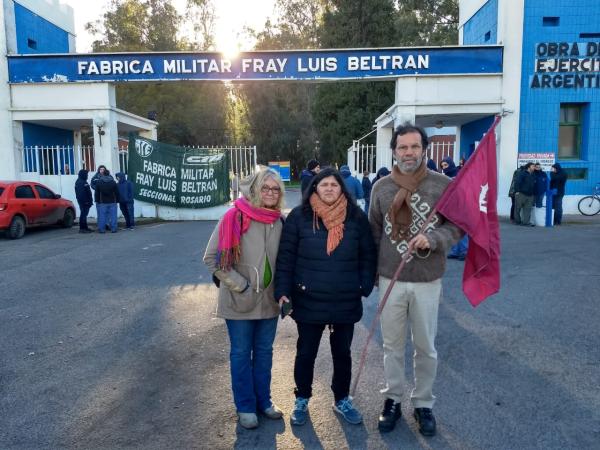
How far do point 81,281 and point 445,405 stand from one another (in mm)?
6006

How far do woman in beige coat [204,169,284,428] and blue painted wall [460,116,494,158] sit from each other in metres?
14.8

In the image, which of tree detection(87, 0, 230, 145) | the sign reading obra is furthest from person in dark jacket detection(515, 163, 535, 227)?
tree detection(87, 0, 230, 145)

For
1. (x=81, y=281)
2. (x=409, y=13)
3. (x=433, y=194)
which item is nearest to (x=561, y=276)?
(x=433, y=194)

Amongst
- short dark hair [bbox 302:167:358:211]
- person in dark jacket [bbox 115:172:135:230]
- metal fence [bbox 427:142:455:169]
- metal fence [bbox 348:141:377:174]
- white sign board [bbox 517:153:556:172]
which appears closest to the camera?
short dark hair [bbox 302:167:358:211]

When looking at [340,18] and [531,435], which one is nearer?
[531,435]

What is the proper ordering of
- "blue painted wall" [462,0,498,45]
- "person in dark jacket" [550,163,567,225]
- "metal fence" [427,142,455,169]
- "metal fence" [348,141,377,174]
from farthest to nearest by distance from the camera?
A: "metal fence" [348,141,377,174] < "metal fence" [427,142,455,169] < "blue painted wall" [462,0,498,45] < "person in dark jacket" [550,163,567,225]

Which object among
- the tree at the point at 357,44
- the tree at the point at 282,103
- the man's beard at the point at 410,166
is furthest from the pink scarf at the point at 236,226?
the tree at the point at 282,103

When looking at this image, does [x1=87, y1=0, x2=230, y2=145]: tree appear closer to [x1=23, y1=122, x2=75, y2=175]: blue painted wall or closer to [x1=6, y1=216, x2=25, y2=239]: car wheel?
[x1=23, y1=122, x2=75, y2=175]: blue painted wall

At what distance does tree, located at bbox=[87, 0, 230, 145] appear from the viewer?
117ft

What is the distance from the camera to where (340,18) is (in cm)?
3084

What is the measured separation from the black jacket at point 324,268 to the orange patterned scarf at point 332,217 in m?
0.03

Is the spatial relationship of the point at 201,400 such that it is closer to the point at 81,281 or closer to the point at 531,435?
the point at 531,435

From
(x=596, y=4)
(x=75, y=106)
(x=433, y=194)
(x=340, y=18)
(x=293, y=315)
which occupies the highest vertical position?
(x=340, y=18)

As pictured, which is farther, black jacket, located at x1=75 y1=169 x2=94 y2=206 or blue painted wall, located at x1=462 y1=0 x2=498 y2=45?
blue painted wall, located at x1=462 y1=0 x2=498 y2=45
